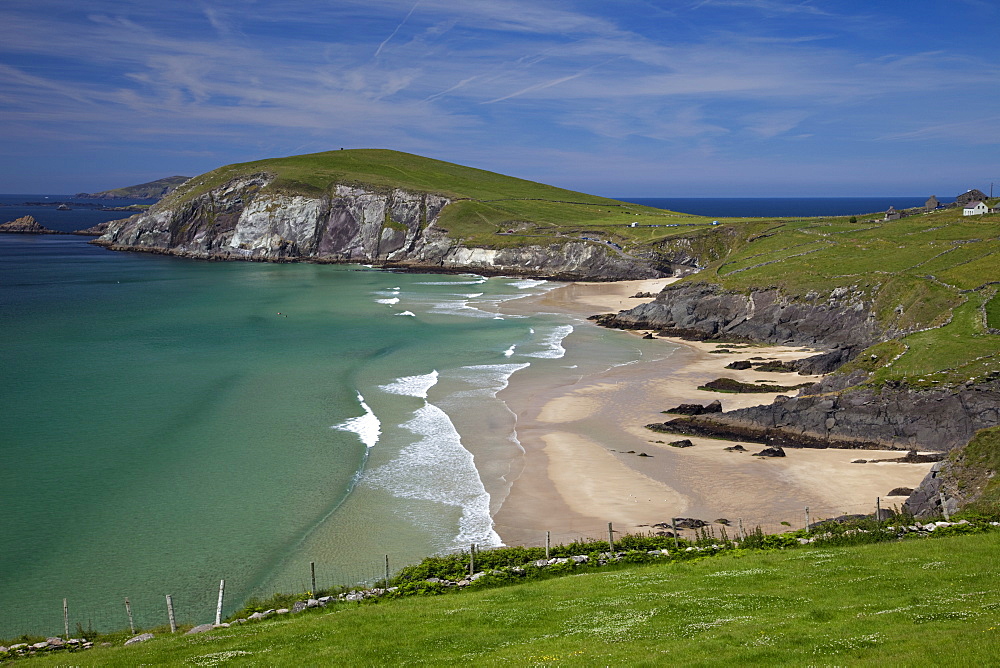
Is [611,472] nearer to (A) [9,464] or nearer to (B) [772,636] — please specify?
(B) [772,636]

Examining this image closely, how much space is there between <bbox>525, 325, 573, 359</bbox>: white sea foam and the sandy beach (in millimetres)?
11727

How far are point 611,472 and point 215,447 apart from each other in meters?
22.1

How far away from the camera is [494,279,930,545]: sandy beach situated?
30797 millimetres

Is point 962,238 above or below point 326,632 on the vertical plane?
above

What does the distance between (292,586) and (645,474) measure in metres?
18.6

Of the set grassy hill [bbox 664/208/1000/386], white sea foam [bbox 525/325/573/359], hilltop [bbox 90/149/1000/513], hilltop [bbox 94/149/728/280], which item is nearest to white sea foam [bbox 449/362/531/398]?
white sea foam [bbox 525/325/573/359]

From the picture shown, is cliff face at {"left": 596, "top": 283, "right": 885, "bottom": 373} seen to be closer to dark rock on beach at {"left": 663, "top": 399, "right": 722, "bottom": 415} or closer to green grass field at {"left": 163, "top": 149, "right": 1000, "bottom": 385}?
green grass field at {"left": 163, "top": 149, "right": 1000, "bottom": 385}

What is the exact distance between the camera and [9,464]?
36.6 m

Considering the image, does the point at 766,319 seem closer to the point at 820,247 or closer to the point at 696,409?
the point at 820,247

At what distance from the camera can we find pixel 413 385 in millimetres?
54188

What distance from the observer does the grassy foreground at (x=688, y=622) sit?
1231cm

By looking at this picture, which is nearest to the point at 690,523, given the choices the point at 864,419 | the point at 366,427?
the point at 864,419

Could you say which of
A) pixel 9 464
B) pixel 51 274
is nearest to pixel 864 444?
pixel 9 464

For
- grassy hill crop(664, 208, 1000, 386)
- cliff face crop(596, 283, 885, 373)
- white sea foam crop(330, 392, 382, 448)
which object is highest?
grassy hill crop(664, 208, 1000, 386)
